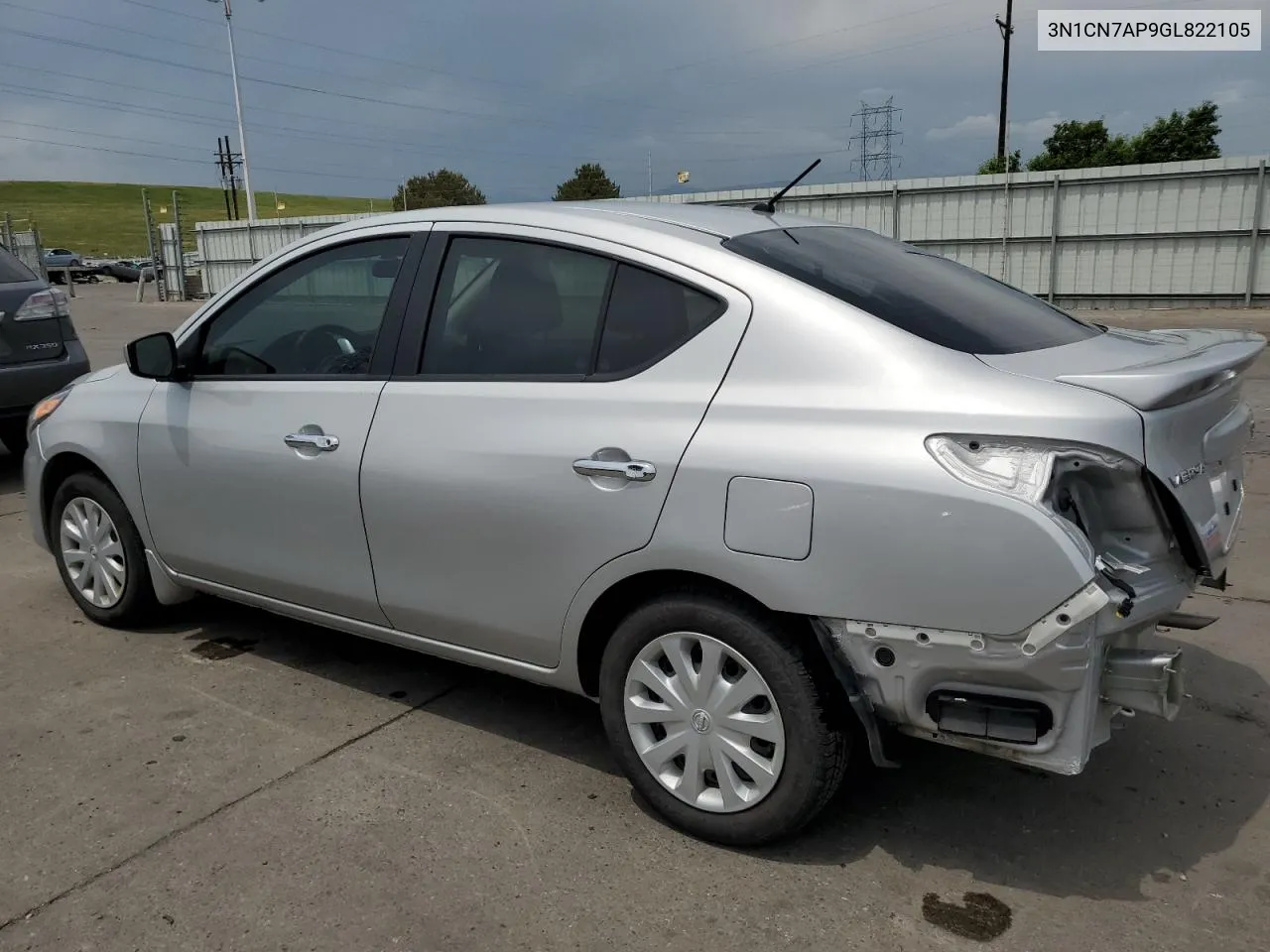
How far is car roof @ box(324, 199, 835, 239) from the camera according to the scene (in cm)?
300

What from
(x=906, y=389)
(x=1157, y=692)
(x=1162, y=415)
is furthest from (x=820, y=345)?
(x=1157, y=692)

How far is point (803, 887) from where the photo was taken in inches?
101

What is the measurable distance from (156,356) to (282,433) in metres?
0.74

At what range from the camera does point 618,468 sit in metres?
2.67

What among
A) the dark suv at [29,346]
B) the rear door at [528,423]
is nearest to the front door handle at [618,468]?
the rear door at [528,423]

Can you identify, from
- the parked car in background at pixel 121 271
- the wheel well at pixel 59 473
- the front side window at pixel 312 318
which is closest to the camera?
the front side window at pixel 312 318

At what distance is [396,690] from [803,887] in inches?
71.2

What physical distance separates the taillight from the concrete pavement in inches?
159

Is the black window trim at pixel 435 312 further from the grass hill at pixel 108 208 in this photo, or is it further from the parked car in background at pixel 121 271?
the grass hill at pixel 108 208

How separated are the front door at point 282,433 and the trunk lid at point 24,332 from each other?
387cm

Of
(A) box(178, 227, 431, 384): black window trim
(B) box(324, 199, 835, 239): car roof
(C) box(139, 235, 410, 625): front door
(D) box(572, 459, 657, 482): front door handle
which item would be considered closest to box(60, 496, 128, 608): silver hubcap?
(C) box(139, 235, 410, 625): front door

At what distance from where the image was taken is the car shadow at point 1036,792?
8.79ft

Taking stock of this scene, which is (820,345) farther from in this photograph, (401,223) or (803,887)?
(401,223)

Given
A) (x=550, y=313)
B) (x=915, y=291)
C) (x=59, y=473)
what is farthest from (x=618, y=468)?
(x=59, y=473)
